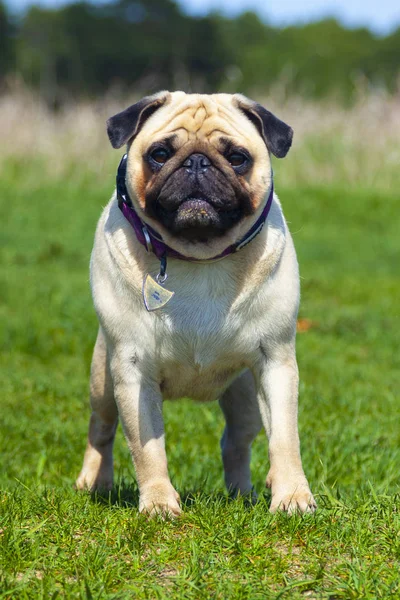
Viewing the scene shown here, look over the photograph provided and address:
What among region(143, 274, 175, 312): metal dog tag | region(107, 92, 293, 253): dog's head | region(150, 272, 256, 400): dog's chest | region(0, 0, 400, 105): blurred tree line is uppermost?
region(107, 92, 293, 253): dog's head

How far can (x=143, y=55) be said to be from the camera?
53.1 metres

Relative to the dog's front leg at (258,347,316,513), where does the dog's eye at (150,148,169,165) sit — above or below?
above

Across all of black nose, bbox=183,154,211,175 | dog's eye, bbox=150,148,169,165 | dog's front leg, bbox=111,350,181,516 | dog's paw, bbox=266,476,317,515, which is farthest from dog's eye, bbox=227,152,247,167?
dog's paw, bbox=266,476,317,515

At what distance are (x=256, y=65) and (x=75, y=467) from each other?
5937 cm

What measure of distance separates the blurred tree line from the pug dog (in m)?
44.9

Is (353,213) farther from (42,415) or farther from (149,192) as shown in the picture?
(149,192)

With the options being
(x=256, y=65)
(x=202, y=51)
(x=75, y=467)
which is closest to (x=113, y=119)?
(x=75, y=467)

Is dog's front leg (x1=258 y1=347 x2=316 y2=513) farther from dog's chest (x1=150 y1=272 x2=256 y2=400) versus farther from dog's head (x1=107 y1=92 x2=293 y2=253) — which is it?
dog's head (x1=107 y1=92 x2=293 y2=253)

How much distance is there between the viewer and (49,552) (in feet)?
10.0

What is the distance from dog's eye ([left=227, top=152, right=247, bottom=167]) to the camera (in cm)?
372

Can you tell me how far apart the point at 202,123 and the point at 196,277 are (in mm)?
650

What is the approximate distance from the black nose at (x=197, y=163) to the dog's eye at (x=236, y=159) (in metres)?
0.12

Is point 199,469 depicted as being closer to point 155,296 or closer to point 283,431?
point 283,431

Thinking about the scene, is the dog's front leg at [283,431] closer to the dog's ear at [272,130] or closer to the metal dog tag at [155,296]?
the metal dog tag at [155,296]
